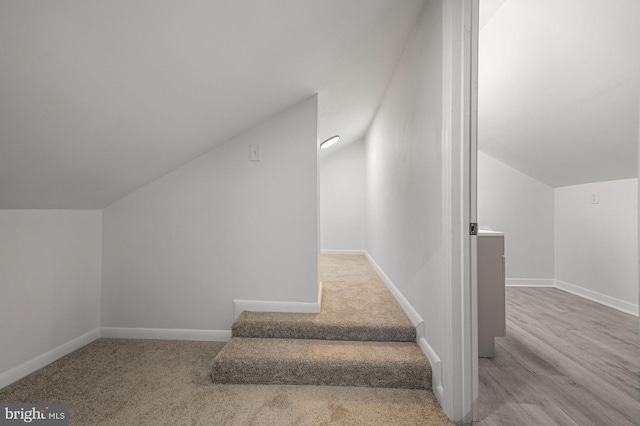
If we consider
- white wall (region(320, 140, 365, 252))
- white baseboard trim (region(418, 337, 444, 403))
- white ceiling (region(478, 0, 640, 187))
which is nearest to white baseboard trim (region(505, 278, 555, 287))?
white ceiling (region(478, 0, 640, 187))

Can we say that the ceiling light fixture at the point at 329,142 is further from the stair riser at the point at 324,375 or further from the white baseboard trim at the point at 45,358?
the white baseboard trim at the point at 45,358

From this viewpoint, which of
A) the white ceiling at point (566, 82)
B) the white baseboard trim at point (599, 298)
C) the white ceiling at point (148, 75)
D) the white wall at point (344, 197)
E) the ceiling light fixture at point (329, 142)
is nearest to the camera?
the white ceiling at point (148, 75)

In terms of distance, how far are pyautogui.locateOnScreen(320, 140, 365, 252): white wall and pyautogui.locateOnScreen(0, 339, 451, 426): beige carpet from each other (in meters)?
3.30

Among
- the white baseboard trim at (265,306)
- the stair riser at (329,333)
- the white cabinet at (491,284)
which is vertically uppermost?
the white cabinet at (491,284)

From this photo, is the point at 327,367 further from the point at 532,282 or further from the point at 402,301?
the point at 532,282

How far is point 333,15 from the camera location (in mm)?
1500

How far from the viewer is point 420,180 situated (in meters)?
1.88

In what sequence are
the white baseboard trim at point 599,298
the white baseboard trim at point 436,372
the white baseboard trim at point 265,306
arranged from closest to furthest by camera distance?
the white baseboard trim at point 436,372
the white baseboard trim at point 265,306
the white baseboard trim at point 599,298

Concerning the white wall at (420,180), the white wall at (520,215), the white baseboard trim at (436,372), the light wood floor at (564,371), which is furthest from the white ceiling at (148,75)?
the white wall at (520,215)

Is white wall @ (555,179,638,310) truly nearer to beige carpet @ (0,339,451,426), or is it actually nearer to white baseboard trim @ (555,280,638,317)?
white baseboard trim @ (555,280,638,317)

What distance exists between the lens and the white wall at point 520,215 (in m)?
3.92

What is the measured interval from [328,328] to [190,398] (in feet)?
3.03

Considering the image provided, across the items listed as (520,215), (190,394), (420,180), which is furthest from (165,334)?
(520,215)

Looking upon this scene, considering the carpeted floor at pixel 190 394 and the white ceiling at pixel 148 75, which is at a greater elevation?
the white ceiling at pixel 148 75
